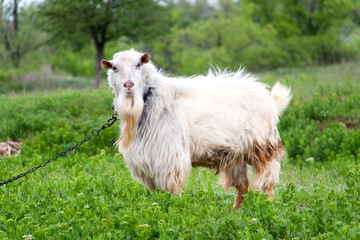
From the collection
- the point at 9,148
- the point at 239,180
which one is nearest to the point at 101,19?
the point at 9,148

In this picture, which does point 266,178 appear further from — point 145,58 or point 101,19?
point 101,19

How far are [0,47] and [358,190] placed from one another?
2143 cm

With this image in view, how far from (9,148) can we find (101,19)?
37.9 ft

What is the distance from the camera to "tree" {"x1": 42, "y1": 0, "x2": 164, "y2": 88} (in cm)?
2027

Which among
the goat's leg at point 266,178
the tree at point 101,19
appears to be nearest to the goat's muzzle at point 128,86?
the goat's leg at point 266,178

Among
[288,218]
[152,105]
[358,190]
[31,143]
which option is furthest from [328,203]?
[31,143]

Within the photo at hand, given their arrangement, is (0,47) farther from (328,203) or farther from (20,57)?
(328,203)

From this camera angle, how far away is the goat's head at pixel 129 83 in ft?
16.9

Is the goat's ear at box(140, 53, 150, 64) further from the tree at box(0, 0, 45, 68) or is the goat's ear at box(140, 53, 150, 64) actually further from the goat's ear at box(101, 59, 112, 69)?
the tree at box(0, 0, 45, 68)

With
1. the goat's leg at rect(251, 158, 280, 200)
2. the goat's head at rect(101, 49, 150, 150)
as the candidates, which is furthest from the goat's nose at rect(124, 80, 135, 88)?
the goat's leg at rect(251, 158, 280, 200)

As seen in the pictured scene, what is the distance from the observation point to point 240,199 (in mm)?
6227

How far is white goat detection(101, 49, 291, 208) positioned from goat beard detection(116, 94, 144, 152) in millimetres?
11

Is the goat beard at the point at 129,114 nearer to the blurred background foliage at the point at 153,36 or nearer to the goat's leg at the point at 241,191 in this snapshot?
the goat's leg at the point at 241,191

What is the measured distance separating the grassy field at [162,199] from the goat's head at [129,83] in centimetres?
93
